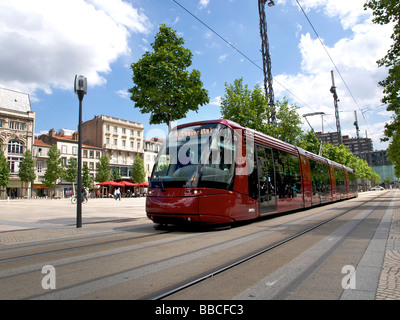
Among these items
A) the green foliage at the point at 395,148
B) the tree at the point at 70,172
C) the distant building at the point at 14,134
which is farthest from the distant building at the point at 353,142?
the distant building at the point at 14,134

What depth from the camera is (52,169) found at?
2082 inches

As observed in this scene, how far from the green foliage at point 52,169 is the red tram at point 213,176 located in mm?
51550

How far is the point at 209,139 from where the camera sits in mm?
7809

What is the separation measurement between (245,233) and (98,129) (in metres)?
66.5

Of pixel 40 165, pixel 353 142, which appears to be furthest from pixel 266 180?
pixel 353 142

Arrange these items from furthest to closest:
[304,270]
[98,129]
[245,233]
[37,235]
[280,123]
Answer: [98,129], [280,123], [37,235], [245,233], [304,270]

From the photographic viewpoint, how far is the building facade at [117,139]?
220 feet

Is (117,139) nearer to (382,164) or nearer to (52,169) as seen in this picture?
(52,169)

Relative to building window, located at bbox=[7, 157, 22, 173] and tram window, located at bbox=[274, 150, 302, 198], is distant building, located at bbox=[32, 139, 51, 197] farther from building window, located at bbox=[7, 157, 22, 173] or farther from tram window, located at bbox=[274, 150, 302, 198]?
tram window, located at bbox=[274, 150, 302, 198]

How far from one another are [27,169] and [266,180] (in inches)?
2074

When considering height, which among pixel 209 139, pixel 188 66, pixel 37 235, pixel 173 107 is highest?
pixel 188 66

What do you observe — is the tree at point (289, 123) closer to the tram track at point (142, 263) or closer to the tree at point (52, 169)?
the tram track at point (142, 263)
